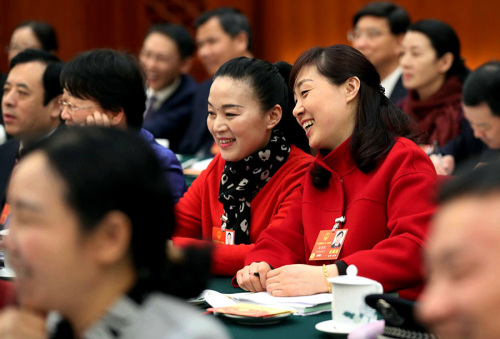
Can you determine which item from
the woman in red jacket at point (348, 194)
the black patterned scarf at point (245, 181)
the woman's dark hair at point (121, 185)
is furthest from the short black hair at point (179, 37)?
the woman's dark hair at point (121, 185)

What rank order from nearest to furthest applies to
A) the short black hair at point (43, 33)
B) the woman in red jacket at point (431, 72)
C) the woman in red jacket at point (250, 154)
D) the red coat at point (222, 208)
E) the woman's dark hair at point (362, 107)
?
the woman's dark hair at point (362, 107) < the red coat at point (222, 208) < the woman in red jacket at point (250, 154) < the woman in red jacket at point (431, 72) < the short black hair at point (43, 33)

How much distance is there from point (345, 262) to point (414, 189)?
0.95ft

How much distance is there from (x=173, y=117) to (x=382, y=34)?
175 centimetres

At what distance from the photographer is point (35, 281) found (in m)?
1.02

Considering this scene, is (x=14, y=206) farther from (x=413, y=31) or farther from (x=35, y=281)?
(x=413, y=31)

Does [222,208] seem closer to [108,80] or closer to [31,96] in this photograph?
[108,80]

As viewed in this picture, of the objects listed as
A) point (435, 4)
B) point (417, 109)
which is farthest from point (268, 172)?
point (435, 4)

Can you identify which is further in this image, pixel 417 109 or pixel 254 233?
pixel 417 109

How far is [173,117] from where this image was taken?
561 cm

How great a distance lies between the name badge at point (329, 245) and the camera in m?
2.12

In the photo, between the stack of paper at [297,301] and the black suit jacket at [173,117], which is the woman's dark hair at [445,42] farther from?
the stack of paper at [297,301]

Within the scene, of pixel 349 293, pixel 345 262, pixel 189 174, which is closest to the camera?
pixel 349 293

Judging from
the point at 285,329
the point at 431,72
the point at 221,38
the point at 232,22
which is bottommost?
the point at 285,329

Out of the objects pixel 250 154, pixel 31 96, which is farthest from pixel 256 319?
pixel 31 96
